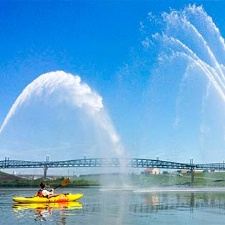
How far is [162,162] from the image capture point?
175 m

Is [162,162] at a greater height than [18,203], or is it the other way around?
[162,162]

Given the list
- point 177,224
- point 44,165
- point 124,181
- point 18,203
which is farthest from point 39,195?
point 44,165

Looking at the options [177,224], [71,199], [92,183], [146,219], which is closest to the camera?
[177,224]

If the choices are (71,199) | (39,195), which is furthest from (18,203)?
(71,199)

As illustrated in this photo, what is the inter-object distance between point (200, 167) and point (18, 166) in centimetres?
7791

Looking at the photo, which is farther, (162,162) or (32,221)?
(162,162)

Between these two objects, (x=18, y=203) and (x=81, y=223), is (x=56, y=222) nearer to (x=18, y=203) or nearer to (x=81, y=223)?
(x=81, y=223)

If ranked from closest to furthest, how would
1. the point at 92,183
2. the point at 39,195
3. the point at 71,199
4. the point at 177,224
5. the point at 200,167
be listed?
the point at 177,224 < the point at 39,195 < the point at 71,199 < the point at 200,167 < the point at 92,183

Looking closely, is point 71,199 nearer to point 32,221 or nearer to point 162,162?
point 32,221

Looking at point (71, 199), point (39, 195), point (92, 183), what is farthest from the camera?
point (92, 183)

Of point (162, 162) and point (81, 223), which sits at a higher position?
point (162, 162)

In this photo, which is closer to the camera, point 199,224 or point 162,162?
point 199,224

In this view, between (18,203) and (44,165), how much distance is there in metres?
130

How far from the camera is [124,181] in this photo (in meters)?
127
